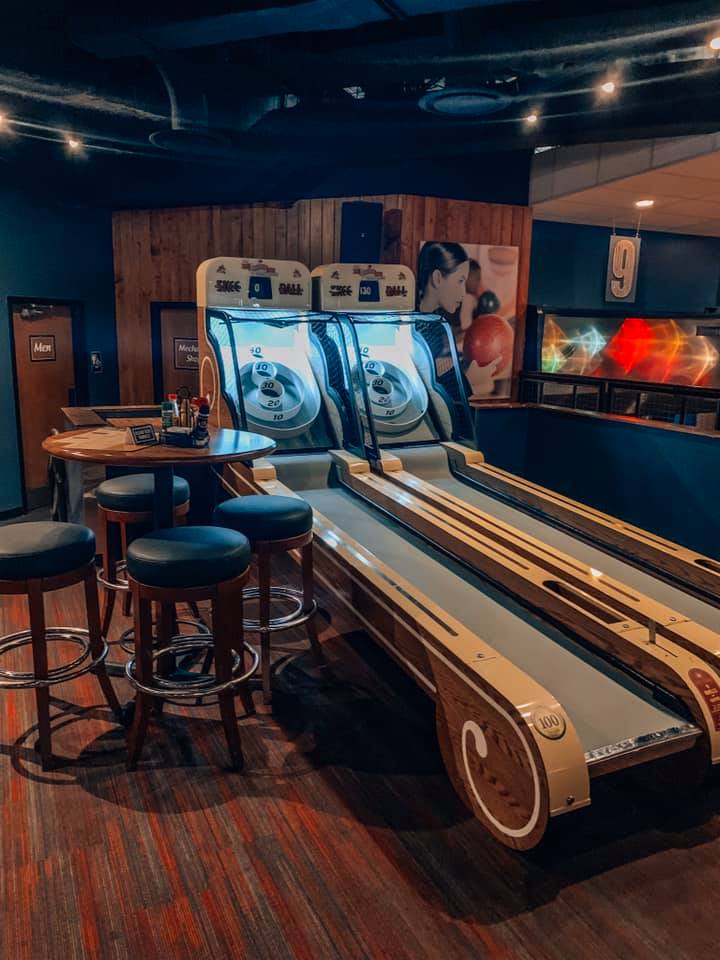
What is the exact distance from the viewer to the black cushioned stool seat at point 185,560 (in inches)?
104

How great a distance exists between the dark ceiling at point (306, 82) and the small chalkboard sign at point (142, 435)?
7.43 feet

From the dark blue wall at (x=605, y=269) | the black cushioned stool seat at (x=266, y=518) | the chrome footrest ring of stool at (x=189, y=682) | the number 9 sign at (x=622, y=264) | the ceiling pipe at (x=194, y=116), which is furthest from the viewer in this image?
the dark blue wall at (x=605, y=269)

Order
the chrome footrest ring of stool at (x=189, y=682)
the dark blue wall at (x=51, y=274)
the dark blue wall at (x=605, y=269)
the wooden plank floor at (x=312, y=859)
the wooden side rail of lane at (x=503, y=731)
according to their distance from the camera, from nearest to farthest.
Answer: the wooden plank floor at (x=312, y=859), the wooden side rail of lane at (x=503, y=731), the chrome footrest ring of stool at (x=189, y=682), the dark blue wall at (x=51, y=274), the dark blue wall at (x=605, y=269)

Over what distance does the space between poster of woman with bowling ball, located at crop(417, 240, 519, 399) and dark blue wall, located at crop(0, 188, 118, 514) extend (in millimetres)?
3181

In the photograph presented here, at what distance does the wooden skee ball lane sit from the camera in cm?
231

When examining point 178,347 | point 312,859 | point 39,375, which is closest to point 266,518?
point 312,859

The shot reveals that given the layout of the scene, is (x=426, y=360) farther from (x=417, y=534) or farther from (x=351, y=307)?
(x=417, y=534)

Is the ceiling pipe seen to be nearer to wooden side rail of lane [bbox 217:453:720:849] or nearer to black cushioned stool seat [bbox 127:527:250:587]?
black cushioned stool seat [bbox 127:527:250:587]

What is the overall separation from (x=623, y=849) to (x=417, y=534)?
2.05 metres

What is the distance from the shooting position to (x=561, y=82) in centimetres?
460

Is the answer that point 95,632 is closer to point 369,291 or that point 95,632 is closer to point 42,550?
point 42,550

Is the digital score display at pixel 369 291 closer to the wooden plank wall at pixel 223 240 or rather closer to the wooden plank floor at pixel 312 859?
the wooden plank wall at pixel 223 240

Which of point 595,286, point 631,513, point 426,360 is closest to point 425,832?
point 631,513

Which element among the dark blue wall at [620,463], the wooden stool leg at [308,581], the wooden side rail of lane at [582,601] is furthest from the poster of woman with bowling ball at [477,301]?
the wooden stool leg at [308,581]
